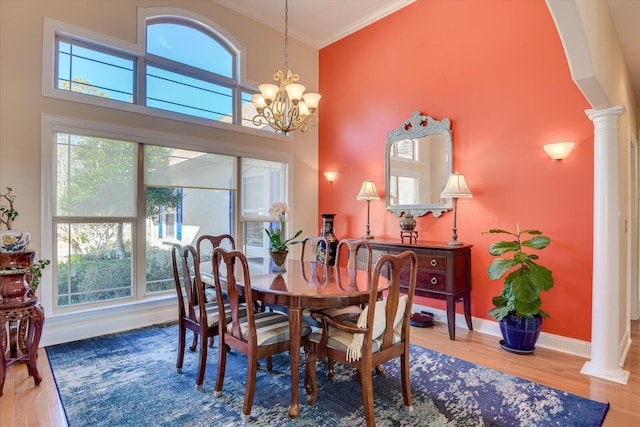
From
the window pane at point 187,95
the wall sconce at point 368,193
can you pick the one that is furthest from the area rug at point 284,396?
the window pane at point 187,95

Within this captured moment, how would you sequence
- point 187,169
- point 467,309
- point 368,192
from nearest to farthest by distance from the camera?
point 467,309 → point 187,169 → point 368,192

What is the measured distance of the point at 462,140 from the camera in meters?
3.93

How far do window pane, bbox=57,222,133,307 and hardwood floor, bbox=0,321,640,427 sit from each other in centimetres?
63

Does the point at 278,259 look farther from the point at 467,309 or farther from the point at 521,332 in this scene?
the point at 521,332

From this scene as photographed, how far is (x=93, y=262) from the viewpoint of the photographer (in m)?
3.61

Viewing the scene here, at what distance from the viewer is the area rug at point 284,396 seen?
82.8 inches

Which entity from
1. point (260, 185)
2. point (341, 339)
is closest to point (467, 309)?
point (341, 339)

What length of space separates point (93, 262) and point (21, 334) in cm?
100

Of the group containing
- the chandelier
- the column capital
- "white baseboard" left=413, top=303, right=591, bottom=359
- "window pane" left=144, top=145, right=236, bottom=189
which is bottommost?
"white baseboard" left=413, top=303, right=591, bottom=359

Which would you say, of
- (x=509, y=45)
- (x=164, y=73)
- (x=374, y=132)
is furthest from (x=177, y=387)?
(x=509, y=45)

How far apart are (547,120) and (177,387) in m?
3.92

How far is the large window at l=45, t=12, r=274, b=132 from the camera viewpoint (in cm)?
349

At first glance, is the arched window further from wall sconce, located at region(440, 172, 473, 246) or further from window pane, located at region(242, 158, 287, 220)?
wall sconce, located at region(440, 172, 473, 246)

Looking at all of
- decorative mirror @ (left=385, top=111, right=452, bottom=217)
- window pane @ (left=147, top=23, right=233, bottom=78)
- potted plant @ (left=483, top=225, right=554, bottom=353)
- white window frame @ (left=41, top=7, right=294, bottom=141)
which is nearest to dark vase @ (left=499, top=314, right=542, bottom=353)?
potted plant @ (left=483, top=225, right=554, bottom=353)
